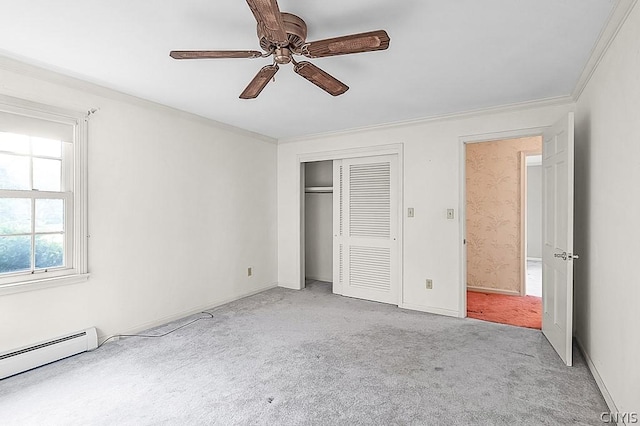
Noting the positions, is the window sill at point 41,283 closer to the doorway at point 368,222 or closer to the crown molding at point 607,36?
the doorway at point 368,222

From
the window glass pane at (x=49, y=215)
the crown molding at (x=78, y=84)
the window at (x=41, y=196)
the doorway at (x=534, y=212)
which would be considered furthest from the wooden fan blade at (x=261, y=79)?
the doorway at (x=534, y=212)

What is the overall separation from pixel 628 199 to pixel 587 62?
1.29 meters

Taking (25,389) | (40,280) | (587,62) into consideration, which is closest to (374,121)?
(587,62)

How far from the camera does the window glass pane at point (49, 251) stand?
2717 millimetres

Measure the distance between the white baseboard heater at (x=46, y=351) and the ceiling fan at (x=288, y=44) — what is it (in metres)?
2.44

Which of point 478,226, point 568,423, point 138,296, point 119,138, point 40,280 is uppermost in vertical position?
point 119,138

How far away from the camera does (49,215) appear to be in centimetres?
277

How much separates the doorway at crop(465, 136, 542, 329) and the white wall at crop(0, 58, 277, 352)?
10.7 feet

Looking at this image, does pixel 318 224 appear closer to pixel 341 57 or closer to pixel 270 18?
pixel 341 57

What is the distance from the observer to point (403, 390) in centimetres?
225

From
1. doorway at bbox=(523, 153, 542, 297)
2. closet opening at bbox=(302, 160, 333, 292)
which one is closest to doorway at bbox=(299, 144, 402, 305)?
closet opening at bbox=(302, 160, 333, 292)

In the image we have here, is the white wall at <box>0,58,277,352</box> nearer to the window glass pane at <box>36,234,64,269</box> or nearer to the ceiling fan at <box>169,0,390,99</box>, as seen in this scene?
the window glass pane at <box>36,234,64,269</box>

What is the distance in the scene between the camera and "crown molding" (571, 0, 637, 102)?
1759 millimetres

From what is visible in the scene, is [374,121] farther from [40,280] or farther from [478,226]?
[40,280]
